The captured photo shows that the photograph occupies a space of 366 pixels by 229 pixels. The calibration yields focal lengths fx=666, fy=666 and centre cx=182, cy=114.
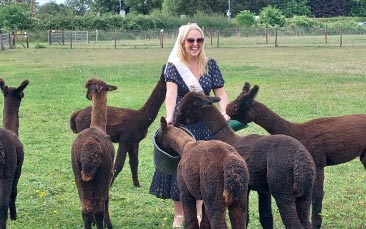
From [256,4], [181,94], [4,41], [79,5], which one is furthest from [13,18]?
[181,94]

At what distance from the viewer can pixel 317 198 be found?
7.32 meters

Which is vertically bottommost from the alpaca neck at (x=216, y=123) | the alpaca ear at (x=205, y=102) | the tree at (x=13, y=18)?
the alpaca neck at (x=216, y=123)

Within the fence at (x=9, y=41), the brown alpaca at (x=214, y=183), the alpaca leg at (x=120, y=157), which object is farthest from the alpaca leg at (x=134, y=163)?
the fence at (x=9, y=41)

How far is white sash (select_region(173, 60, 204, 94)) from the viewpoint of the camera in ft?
24.7

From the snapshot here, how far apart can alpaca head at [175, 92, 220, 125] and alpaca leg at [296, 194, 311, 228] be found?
1.27m

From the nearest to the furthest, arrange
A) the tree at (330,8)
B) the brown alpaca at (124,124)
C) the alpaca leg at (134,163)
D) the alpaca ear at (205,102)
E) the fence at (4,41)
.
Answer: the alpaca ear at (205,102) → the brown alpaca at (124,124) → the alpaca leg at (134,163) → the fence at (4,41) → the tree at (330,8)

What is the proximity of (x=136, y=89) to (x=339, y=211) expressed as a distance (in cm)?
1509

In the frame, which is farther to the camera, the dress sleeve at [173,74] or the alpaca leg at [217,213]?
the dress sleeve at [173,74]

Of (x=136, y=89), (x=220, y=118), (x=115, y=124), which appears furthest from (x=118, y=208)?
(x=136, y=89)

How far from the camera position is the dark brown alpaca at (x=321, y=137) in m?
7.26

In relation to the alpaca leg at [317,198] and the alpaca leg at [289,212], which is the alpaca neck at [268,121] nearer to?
the alpaca leg at [317,198]

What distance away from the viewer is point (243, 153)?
6371mm

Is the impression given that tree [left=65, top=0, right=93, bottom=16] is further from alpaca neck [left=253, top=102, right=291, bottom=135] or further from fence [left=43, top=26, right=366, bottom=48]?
alpaca neck [left=253, top=102, right=291, bottom=135]

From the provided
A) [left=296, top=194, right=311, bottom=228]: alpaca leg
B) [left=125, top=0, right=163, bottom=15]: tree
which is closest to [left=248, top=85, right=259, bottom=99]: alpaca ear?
[left=296, top=194, right=311, bottom=228]: alpaca leg
